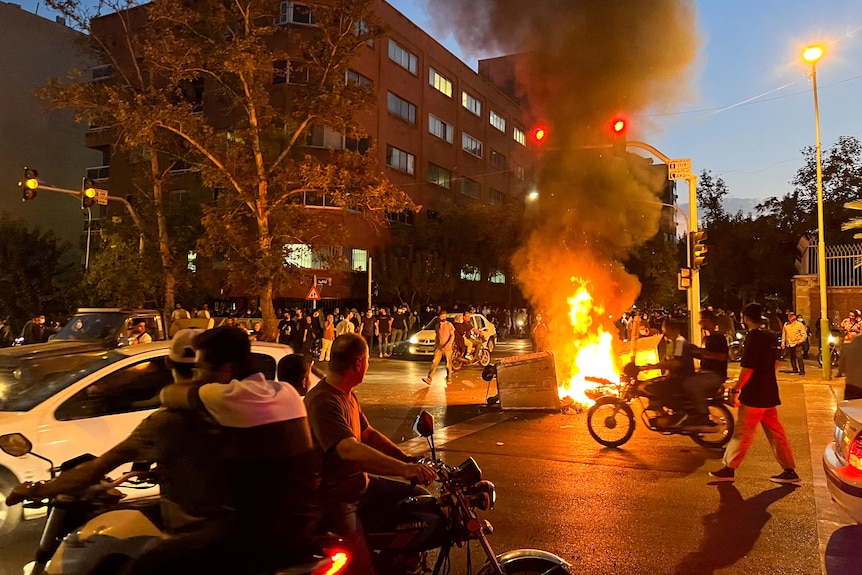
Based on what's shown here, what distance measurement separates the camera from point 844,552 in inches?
189

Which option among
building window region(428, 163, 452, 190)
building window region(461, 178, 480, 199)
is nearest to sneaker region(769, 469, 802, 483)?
building window region(428, 163, 452, 190)

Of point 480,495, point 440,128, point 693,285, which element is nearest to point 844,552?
point 480,495

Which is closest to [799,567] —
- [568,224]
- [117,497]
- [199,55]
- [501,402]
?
[117,497]

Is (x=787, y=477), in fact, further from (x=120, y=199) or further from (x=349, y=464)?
(x=120, y=199)

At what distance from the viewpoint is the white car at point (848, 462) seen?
4.66 meters

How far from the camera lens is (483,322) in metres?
23.3

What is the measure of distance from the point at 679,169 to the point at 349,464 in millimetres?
13402

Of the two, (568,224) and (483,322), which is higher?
(568,224)

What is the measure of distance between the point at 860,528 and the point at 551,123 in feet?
47.3

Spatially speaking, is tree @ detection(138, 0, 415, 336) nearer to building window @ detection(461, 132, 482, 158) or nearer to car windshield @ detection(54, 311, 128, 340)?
car windshield @ detection(54, 311, 128, 340)

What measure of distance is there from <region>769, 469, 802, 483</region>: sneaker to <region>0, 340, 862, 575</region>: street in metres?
0.11

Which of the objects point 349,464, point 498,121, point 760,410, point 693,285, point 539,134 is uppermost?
point 498,121

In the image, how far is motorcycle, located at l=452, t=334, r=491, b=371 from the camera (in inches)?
725

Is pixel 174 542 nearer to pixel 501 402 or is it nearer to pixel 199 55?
pixel 501 402
